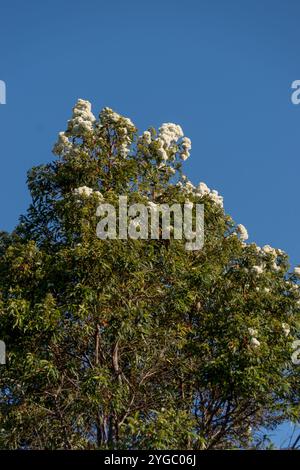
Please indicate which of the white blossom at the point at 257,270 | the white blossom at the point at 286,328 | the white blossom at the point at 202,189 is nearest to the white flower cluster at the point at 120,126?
the white blossom at the point at 202,189

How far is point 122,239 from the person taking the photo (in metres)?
15.5

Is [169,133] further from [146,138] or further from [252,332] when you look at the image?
[252,332]

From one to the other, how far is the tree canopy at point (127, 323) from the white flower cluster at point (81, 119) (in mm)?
26

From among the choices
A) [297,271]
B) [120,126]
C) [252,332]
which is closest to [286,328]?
[252,332]

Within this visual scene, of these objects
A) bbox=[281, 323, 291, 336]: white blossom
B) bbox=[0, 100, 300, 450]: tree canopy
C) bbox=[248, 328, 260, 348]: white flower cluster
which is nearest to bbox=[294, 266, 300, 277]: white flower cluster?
bbox=[0, 100, 300, 450]: tree canopy

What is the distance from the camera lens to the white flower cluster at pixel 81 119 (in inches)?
717

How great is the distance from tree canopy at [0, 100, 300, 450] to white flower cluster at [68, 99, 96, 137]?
0.03 meters

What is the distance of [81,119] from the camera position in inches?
720

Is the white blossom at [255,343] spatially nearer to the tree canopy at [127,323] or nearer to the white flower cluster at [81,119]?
the tree canopy at [127,323]

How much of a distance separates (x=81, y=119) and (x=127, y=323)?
4989 millimetres

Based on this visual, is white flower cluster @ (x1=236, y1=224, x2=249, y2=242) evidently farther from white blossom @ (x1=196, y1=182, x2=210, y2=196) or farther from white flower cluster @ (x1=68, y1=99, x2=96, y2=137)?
white flower cluster @ (x1=68, y1=99, x2=96, y2=137)
